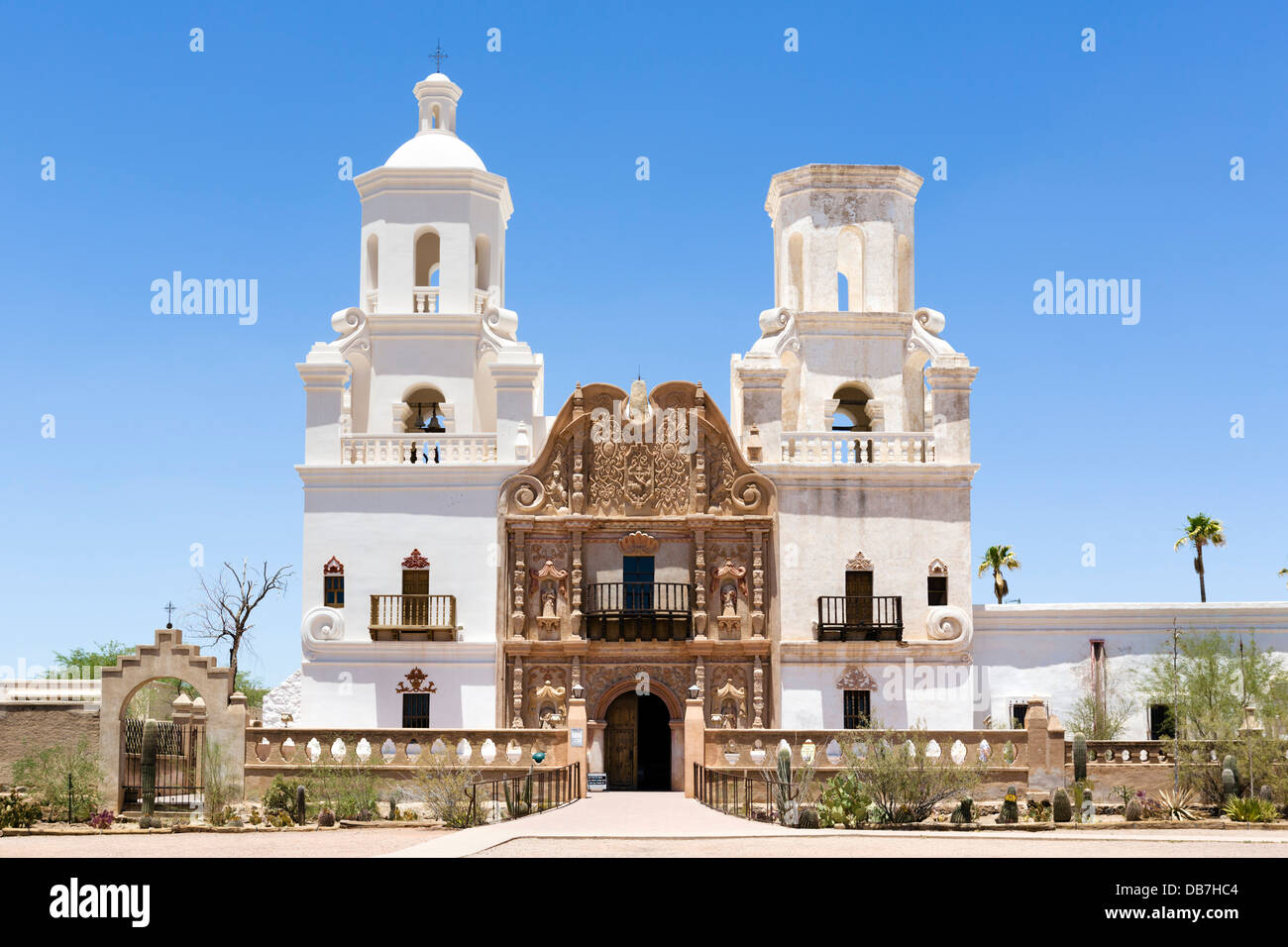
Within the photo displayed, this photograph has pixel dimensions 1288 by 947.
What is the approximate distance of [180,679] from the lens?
33500 mm

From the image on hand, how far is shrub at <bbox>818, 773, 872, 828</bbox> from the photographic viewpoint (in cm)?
2606

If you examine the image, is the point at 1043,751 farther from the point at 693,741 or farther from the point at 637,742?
the point at 637,742

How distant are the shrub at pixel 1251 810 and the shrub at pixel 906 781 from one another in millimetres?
4795

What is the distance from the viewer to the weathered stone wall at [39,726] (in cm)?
3816

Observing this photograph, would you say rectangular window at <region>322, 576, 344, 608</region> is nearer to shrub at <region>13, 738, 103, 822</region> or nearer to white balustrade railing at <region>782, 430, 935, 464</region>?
shrub at <region>13, 738, 103, 822</region>

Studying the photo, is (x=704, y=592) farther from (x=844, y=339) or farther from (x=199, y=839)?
(x=199, y=839)

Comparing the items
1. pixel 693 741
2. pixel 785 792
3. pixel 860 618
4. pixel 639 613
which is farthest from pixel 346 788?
pixel 860 618

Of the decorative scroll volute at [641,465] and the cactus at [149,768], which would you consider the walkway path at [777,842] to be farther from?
the decorative scroll volute at [641,465]

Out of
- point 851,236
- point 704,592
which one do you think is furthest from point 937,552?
point 851,236

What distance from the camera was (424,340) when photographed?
40.8 metres

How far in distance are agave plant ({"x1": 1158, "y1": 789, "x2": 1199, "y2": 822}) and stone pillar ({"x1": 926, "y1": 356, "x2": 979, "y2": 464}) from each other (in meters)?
10.1

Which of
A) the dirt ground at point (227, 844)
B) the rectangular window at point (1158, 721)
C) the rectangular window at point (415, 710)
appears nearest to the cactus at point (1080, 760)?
the rectangular window at point (1158, 721)

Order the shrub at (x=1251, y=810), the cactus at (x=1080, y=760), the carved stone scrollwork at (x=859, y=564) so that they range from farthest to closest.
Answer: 1. the carved stone scrollwork at (x=859, y=564)
2. the cactus at (x=1080, y=760)
3. the shrub at (x=1251, y=810)

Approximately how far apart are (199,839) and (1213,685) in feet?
78.3
